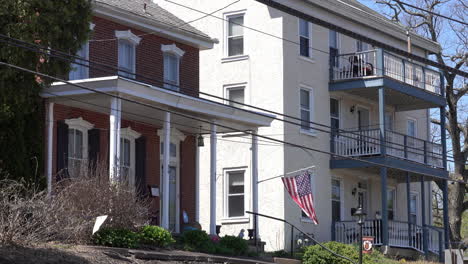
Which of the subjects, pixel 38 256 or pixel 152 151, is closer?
pixel 38 256

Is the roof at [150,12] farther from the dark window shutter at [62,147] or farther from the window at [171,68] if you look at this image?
the dark window shutter at [62,147]

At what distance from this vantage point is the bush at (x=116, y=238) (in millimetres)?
20922

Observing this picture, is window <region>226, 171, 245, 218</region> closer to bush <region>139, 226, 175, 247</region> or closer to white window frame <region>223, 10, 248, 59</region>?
white window frame <region>223, 10, 248, 59</region>

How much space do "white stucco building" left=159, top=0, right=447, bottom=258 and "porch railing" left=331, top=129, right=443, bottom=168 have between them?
48 millimetres

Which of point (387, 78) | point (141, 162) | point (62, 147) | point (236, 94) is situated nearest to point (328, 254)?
point (141, 162)

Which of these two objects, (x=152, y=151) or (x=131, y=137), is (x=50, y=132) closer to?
(x=131, y=137)

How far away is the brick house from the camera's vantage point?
77.4 feet

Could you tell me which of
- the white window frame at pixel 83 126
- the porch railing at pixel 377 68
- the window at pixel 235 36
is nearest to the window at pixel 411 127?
the porch railing at pixel 377 68

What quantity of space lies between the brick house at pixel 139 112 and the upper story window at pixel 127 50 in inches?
1.1

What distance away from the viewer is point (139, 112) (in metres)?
25.8

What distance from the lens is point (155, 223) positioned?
26.7 meters

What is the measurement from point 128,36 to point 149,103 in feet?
11.2

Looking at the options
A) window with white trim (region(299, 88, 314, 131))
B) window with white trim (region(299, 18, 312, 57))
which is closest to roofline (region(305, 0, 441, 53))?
window with white trim (region(299, 18, 312, 57))

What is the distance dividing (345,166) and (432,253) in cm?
481
